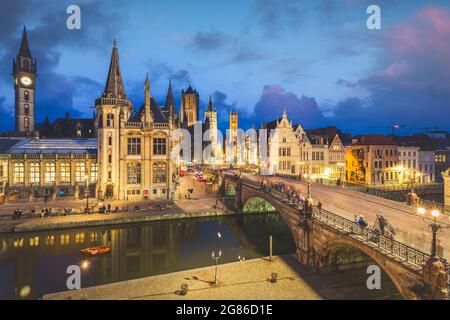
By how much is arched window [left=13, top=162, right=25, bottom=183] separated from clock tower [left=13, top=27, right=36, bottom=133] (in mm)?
49603

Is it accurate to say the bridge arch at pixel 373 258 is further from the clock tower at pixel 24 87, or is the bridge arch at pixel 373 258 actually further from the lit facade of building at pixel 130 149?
the clock tower at pixel 24 87

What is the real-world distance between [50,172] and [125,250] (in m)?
35.7

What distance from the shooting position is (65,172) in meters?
63.9

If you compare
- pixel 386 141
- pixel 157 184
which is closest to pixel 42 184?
pixel 157 184

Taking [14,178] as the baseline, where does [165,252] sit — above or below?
below

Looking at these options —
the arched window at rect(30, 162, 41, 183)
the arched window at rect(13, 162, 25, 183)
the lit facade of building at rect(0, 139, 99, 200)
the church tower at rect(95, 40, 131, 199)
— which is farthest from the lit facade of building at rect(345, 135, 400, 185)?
the arched window at rect(13, 162, 25, 183)

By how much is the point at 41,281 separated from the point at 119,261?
27.1ft

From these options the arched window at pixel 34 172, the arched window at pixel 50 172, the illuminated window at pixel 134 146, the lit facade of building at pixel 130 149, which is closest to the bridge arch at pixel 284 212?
the lit facade of building at pixel 130 149

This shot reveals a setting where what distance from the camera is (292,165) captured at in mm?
79250

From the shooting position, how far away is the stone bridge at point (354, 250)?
15.7 m

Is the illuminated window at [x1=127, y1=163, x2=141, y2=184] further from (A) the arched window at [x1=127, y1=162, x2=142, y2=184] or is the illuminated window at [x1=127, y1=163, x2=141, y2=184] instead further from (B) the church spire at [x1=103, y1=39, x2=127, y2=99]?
(B) the church spire at [x1=103, y1=39, x2=127, y2=99]

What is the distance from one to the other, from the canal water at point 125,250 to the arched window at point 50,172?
80.0ft

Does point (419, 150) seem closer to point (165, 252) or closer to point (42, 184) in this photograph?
point (165, 252)

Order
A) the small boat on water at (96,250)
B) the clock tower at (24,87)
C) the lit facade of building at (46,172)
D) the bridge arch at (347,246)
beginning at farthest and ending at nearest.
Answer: the clock tower at (24,87) < the lit facade of building at (46,172) < the small boat on water at (96,250) < the bridge arch at (347,246)
